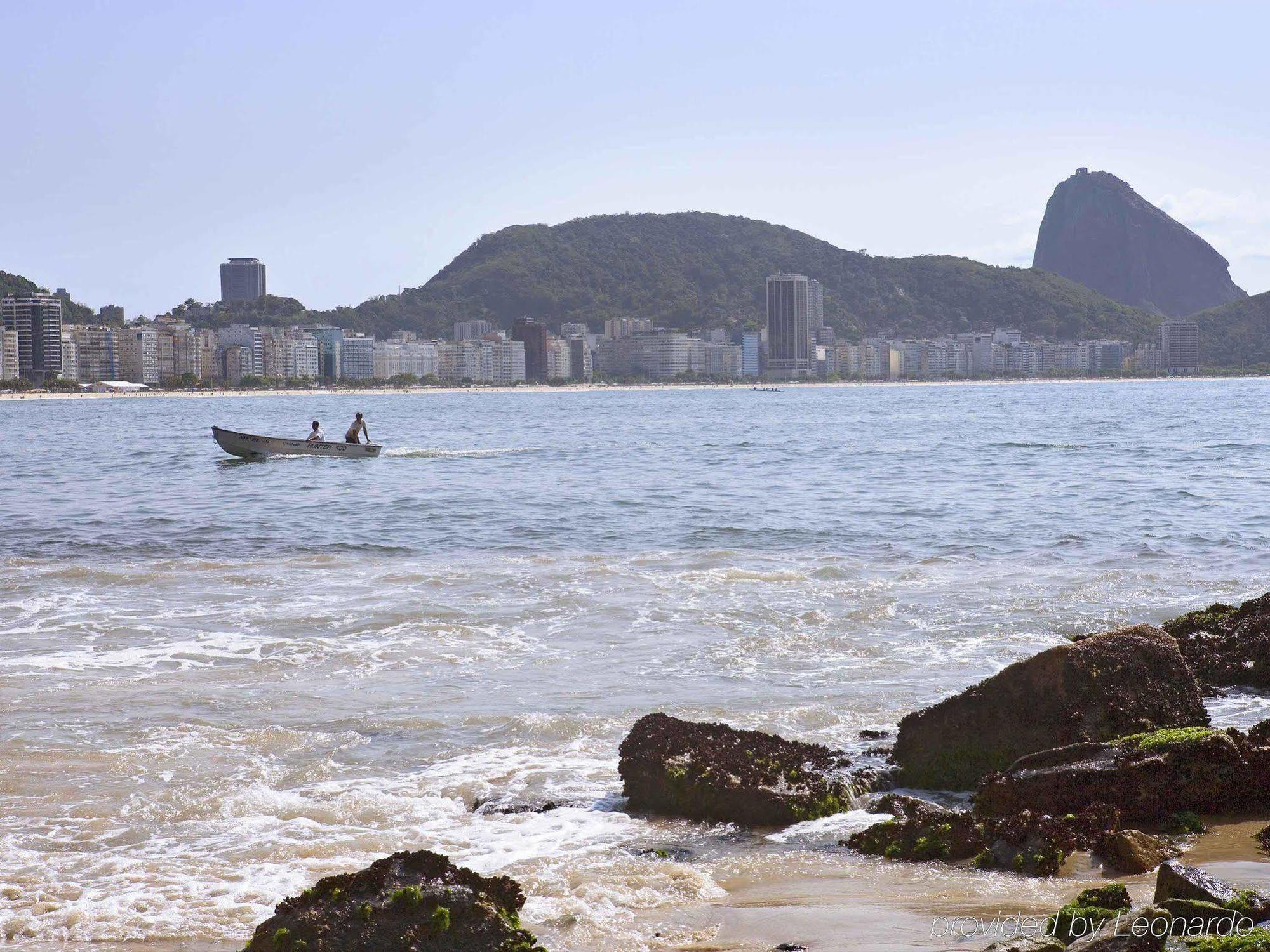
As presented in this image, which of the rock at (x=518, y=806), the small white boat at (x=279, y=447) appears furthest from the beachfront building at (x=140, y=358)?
the rock at (x=518, y=806)

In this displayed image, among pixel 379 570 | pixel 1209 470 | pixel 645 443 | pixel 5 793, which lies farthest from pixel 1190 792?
pixel 645 443

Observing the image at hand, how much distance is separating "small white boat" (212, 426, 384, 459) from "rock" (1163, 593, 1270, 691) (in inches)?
Answer: 1265

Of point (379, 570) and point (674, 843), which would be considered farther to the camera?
point (379, 570)

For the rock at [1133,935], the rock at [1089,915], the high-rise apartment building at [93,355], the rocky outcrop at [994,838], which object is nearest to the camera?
the rock at [1133,935]

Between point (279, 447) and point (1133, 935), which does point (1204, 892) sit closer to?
point (1133, 935)

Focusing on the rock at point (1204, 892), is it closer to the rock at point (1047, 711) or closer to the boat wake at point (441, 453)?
the rock at point (1047, 711)

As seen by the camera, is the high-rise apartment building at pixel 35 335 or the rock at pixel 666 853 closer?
the rock at pixel 666 853

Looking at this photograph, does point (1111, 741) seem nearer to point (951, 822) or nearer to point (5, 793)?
point (951, 822)

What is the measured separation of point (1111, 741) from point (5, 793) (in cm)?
630

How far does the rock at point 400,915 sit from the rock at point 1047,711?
329cm

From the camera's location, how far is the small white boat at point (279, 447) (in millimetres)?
39625

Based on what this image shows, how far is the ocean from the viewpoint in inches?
226

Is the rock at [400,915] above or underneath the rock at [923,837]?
above

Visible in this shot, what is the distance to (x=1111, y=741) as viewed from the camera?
6898mm
